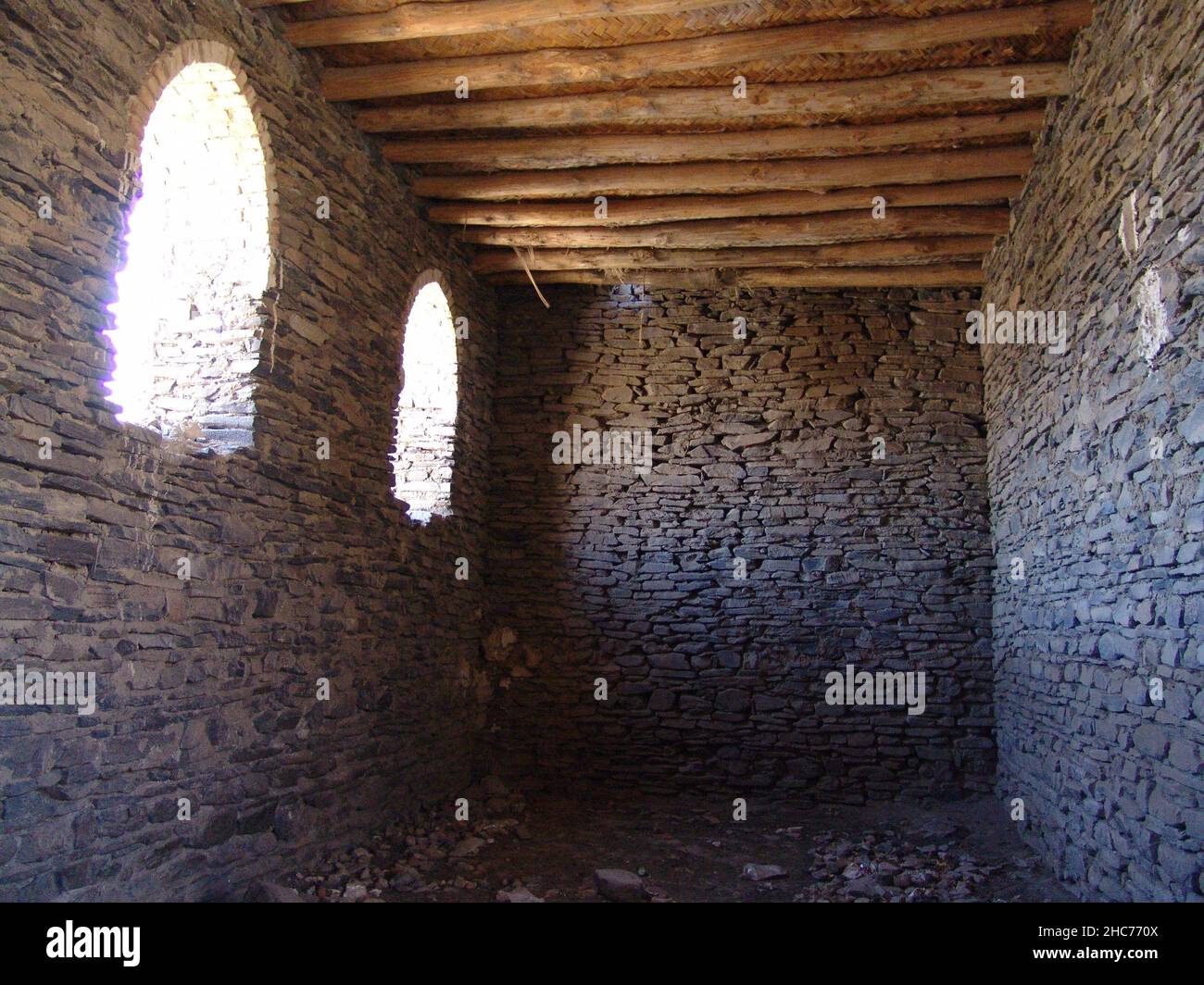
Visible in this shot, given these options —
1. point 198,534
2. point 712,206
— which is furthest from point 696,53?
point 198,534

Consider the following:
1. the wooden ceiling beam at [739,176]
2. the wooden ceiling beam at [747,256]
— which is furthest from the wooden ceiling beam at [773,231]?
the wooden ceiling beam at [739,176]

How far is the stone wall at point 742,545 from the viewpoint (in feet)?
22.6

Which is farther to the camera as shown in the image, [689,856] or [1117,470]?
[689,856]

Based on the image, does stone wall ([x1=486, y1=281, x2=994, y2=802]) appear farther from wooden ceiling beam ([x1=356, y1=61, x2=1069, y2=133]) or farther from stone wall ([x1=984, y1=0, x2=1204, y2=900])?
wooden ceiling beam ([x1=356, y1=61, x2=1069, y2=133])

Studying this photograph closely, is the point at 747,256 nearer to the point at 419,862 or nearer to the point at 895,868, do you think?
the point at 895,868

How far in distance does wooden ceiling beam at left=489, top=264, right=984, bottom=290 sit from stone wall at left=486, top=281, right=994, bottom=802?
15 cm

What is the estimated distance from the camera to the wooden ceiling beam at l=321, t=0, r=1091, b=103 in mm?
4539

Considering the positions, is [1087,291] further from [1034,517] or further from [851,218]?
[851,218]

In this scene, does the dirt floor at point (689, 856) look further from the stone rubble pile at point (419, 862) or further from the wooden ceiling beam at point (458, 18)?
the wooden ceiling beam at point (458, 18)

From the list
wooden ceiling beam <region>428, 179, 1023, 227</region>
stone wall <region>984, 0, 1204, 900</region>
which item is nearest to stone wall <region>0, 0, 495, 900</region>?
wooden ceiling beam <region>428, 179, 1023, 227</region>

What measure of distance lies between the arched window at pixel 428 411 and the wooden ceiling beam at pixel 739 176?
3.18 feet

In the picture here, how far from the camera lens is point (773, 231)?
6.47 meters

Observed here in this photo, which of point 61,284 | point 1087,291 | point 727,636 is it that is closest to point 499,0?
point 61,284

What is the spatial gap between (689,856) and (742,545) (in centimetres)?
250
